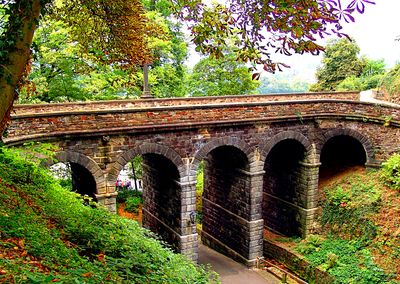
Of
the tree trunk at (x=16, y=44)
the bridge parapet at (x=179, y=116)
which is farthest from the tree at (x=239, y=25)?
the bridge parapet at (x=179, y=116)

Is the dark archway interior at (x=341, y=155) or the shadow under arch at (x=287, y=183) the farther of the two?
the dark archway interior at (x=341, y=155)

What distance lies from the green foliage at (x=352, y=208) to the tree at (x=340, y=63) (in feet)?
46.4

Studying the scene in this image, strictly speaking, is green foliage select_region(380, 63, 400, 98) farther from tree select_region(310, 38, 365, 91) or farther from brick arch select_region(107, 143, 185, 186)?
brick arch select_region(107, 143, 185, 186)

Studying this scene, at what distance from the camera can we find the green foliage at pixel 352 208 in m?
14.8

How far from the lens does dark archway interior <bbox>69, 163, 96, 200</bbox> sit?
1263cm

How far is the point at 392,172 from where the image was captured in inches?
606

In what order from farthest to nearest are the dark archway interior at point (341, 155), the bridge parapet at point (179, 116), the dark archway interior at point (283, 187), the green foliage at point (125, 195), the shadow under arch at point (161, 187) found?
1. the green foliage at point (125, 195)
2. the dark archway interior at point (341, 155)
3. the dark archway interior at point (283, 187)
4. the shadow under arch at point (161, 187)
5. the bridge parapet at point (179, 116)

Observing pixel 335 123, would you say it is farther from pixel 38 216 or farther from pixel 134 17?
pixel 38 216

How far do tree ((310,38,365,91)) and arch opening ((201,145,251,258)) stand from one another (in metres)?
15.4

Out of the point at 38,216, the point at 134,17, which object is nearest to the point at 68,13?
the point at 134,17

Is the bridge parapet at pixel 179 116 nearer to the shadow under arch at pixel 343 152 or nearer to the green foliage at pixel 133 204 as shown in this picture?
the shadow under arch at pixel 343 152

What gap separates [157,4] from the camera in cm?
2017

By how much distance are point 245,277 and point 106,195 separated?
6364 mm

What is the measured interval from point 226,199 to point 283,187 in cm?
289
